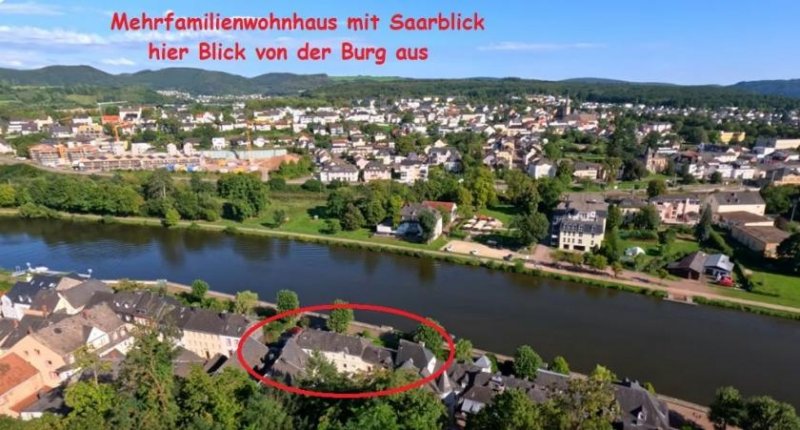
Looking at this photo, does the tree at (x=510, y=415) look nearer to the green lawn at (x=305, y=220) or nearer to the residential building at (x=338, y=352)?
the residential building at (x=338, y=352)

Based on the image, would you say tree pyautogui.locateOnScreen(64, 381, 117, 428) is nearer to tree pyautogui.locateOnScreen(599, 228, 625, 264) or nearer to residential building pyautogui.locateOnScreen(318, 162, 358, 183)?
tree pyautogui.locateOnScreen(599, 228, 625, 264)

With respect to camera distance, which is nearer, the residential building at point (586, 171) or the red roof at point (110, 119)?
the residential building at point (586, 171)

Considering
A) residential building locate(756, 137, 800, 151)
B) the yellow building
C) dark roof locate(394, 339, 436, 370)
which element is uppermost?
the yellow building

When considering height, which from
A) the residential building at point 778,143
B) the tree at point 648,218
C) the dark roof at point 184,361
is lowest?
the dark roof at point 184,361

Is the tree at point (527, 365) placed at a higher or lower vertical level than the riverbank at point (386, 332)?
higher

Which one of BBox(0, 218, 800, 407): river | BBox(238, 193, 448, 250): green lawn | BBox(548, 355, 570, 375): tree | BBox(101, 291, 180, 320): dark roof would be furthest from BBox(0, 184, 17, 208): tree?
BBox(548, 355, 570, 375): tree

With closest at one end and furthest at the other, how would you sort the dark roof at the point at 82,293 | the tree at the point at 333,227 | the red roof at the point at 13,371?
the red roof at the point at 13,371, the dark roof at the point at 82,293, the tree at the point at 333,227

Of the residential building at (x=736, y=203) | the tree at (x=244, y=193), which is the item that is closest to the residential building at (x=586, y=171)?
the residential building at (x=736, y=203)
